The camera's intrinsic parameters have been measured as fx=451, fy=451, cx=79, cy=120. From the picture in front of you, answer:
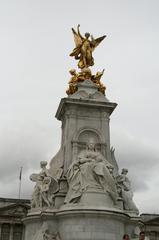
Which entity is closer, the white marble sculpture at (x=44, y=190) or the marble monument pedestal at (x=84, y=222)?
the marble monument pedestal at (x=84, y=222)

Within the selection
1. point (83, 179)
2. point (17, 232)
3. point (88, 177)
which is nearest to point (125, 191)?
point (88, 177)

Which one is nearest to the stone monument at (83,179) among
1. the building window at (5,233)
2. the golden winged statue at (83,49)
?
the golden winged statue at (83,49)

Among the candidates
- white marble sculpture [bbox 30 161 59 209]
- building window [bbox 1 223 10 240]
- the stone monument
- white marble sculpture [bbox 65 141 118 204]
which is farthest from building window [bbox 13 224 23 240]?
Answer: white marble sculpture [bbox 65 141 118 204]

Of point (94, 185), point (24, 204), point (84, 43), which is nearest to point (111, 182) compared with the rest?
point (94, 185)

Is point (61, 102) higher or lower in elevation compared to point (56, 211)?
higher

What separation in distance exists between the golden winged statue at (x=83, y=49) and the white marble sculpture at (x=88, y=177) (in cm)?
788

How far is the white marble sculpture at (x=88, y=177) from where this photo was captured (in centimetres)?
2508

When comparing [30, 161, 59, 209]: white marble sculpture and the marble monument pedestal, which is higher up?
[30, 161, 59, 209]: white marble sculpture

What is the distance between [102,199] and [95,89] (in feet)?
28.5

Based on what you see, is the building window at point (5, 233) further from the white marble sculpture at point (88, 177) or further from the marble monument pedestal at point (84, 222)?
the white marble sculpture at point (88, 177)

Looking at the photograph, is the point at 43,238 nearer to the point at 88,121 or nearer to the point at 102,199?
the point at 102,199

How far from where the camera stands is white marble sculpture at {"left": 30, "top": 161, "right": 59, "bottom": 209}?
86.2 feet

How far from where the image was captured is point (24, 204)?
56469mm

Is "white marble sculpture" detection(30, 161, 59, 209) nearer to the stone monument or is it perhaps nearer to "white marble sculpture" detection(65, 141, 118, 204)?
the stone monument
